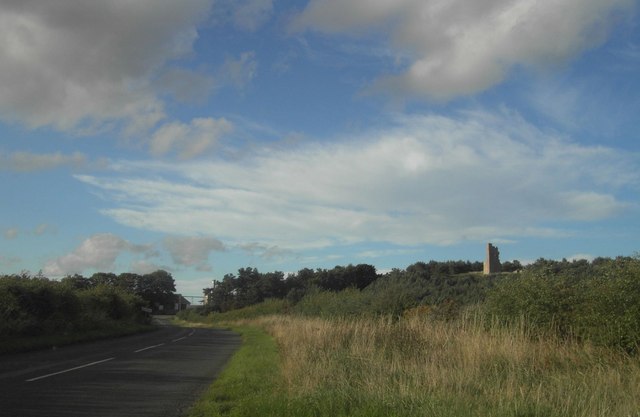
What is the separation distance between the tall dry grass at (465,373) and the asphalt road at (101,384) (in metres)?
2.62

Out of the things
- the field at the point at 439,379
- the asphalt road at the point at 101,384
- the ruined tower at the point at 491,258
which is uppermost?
the ruined tower at the point at 491,258

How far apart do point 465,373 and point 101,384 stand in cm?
832

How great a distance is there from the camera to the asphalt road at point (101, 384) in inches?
402

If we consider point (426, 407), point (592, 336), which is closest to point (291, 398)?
point (426, 407)

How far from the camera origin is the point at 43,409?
9.87m

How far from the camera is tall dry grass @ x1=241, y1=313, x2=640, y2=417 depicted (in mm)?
8031

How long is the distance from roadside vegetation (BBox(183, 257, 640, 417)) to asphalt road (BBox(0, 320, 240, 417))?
85cm

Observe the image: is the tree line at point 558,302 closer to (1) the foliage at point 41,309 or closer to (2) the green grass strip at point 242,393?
(2) the green grass strip at point 242,393

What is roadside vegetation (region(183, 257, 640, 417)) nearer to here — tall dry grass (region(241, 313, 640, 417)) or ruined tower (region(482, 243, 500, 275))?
tall dry grass (region(241, 313, 640, 417))

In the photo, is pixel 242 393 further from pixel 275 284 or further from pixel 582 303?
pixel 275 284

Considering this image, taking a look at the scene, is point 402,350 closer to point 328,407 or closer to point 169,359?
point 328,407

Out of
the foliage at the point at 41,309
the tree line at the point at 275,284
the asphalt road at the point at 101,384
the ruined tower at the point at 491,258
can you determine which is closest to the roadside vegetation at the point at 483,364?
the asphalt road at the point at 101,384

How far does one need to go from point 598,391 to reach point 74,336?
28.6 metres

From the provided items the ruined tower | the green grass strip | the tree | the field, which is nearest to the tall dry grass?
the field
